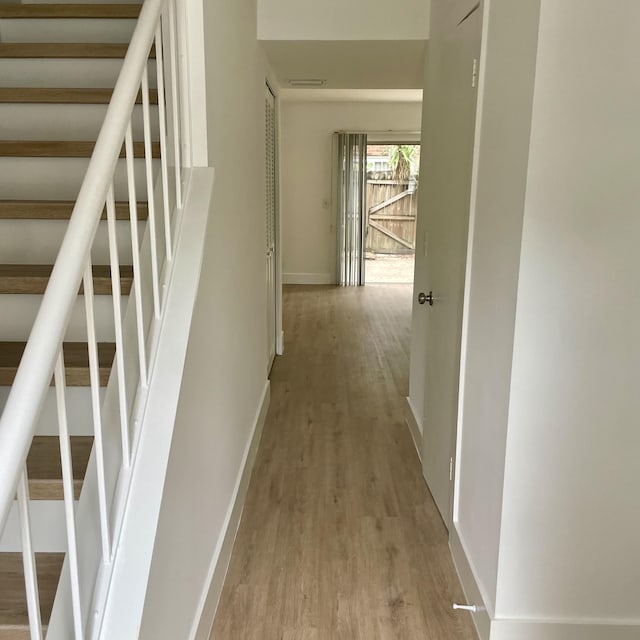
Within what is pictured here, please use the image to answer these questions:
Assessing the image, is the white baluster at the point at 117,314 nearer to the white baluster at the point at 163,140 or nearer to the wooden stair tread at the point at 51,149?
the white baluster at the point at 163,140

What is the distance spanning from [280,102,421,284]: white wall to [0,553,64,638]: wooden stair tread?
7293mm

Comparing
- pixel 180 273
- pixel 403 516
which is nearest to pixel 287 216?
pixel 403 516

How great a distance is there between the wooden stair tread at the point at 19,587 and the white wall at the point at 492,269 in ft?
4.03

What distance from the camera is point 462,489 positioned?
2.27 meters

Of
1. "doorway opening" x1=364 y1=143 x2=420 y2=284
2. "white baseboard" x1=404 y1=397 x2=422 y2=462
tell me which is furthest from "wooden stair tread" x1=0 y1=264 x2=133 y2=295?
"doorway opening" x1=364 y1=143 x2=420 y2=284

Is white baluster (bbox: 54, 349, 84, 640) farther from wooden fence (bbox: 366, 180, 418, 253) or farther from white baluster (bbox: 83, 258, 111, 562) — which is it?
wooden fence (bbox: 366, 180, 418, 253)

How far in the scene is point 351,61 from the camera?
3.66 metres

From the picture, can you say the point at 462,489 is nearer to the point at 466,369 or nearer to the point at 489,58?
the point at 466,369

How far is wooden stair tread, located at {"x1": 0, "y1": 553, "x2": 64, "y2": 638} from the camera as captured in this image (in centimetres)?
122

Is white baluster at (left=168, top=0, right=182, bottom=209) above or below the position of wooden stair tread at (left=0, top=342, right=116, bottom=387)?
above

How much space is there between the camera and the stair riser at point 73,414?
63.5 inches

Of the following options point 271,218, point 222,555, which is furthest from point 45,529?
point 271,218

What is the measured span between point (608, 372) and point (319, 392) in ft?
8.71

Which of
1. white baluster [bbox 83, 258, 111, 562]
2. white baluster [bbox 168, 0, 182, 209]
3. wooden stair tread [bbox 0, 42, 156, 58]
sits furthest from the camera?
wooden stair tread [bbox 0, 42, 156, 58]
